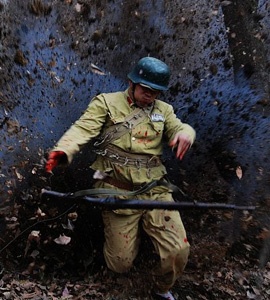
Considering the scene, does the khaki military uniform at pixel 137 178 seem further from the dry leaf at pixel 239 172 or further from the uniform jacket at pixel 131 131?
the dry leaf at pixel 239 172

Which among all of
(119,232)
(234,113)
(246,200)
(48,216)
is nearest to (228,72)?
(234,113)

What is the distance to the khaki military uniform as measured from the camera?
429cm

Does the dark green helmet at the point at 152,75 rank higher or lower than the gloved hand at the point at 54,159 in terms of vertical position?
higher

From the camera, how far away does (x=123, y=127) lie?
14.2ft

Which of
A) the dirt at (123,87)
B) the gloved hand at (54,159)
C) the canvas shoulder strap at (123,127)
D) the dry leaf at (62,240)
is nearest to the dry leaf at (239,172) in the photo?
the dirt at (123,87)

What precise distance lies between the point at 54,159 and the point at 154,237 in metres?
1.30

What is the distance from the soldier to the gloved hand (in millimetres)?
429

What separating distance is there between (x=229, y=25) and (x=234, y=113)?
3.36 ft

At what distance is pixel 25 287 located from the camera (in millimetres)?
4777

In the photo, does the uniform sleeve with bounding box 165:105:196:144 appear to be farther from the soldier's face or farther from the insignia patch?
the soldier's face

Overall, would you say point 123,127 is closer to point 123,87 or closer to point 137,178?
point 137,178

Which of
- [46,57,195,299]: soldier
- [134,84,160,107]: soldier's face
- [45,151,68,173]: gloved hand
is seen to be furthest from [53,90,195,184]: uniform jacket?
[45,151,68,173]: gloved hand

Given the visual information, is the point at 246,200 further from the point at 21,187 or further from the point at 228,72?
the point at 21,187

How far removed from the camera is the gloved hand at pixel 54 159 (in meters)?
3.68
